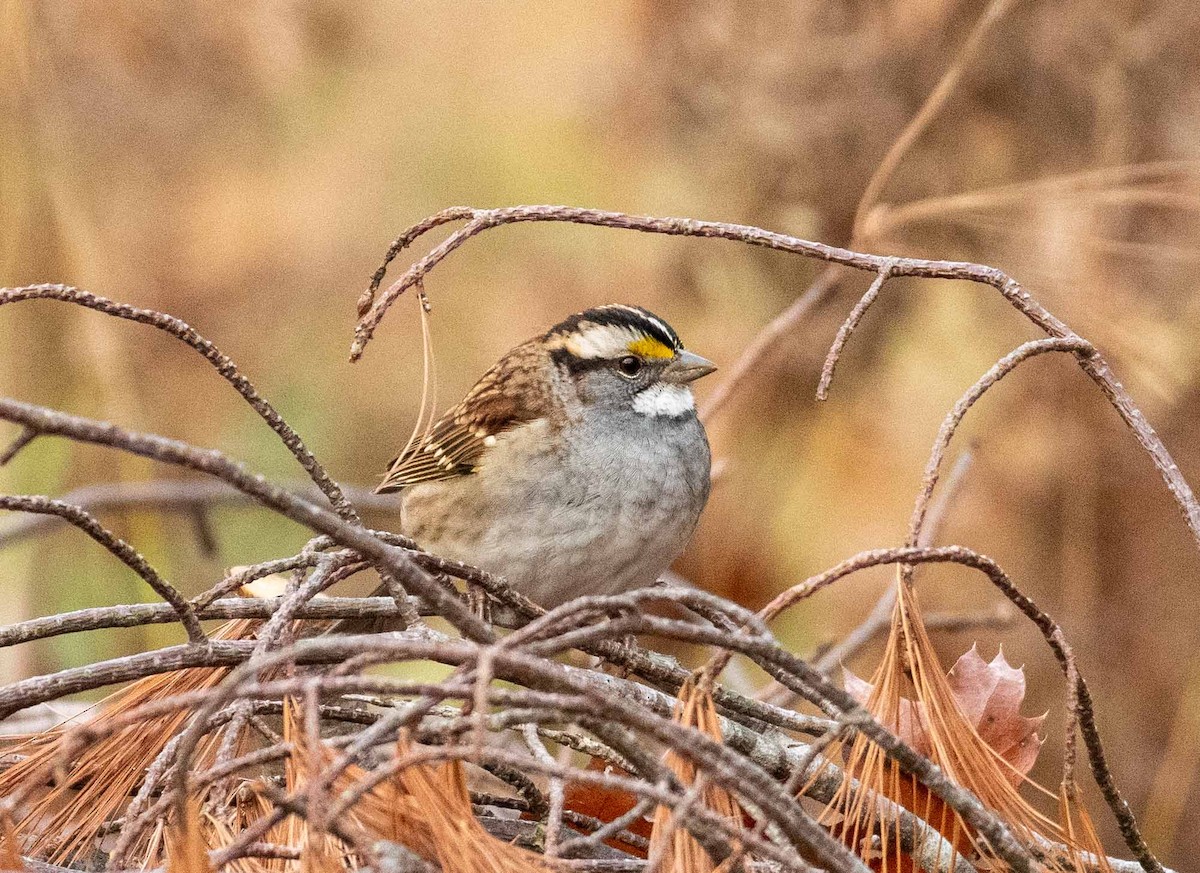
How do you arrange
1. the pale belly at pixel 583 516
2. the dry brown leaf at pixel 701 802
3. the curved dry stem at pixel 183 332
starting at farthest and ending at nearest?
the pale belly at pixel 583 516 < the curved dry stem at pixel 183 332 < the dry brown leaf at pixel 701 802

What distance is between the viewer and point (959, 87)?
3637 mm

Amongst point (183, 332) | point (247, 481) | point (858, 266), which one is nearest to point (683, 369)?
point (858, 266)

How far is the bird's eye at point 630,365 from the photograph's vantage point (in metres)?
3.12

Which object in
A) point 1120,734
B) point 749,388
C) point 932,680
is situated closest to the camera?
point 932,680

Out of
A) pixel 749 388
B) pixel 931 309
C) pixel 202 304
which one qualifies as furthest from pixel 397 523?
pixel 931 309

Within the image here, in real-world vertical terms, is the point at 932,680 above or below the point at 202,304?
below

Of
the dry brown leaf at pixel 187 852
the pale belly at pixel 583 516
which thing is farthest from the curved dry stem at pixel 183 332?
the pale belly at pixel 583 516

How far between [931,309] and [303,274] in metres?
1.82

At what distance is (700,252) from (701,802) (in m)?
2.80

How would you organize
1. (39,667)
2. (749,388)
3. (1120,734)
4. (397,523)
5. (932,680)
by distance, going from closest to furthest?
Answer: (932,680) → (39,667) → (1120,734) → (749,388) → (397,523)

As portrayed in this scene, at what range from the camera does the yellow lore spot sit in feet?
10.2

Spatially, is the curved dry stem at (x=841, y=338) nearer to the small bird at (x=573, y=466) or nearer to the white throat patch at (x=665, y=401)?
the small bird at (x=573, y=466)

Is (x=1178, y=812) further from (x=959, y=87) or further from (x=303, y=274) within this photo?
(x=303, y=274)

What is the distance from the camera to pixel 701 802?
1.18 metres
